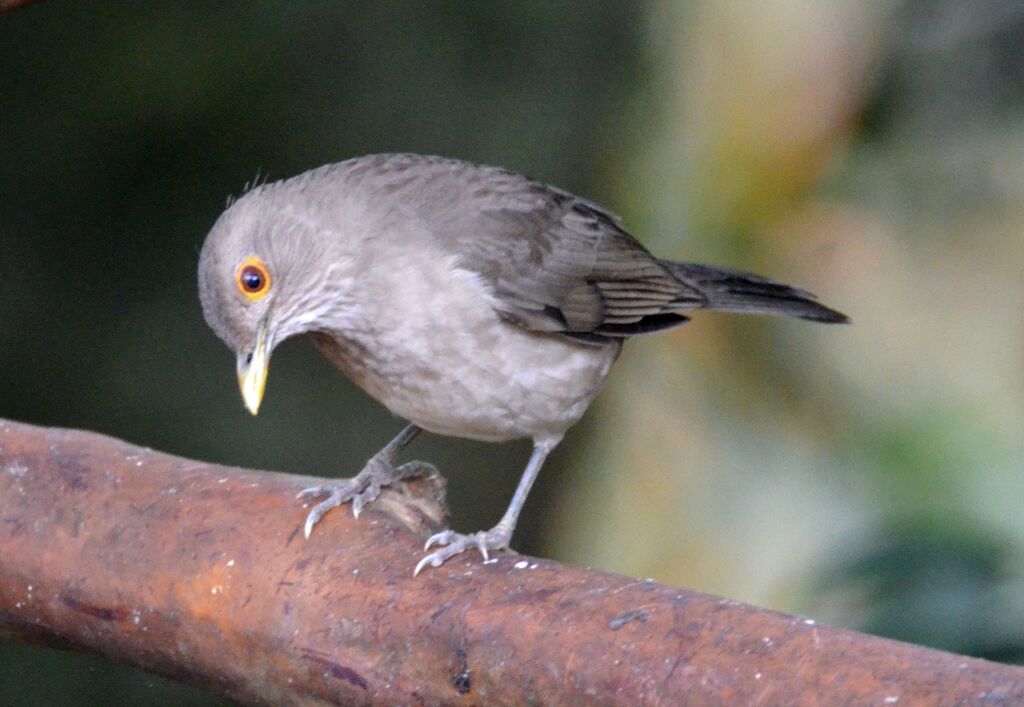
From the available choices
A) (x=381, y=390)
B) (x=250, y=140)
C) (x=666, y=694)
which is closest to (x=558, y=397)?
(x=381, y=390)

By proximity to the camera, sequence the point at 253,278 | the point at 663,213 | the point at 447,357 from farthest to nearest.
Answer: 1. the point at 663,213
2. the point at 447,357
3. the point at 253,278

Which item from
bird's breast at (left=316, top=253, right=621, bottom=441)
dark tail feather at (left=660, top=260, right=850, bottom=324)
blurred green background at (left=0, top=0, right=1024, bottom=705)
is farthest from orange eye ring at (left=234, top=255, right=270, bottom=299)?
blurred green background at (left=0, top=0, right=1024, bottom=705)

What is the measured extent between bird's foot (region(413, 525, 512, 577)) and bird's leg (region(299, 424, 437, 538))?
25 centimetres

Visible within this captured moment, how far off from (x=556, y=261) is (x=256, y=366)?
1046 mm

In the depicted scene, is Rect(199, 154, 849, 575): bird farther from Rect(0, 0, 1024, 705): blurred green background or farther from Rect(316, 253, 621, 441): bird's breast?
Rect(0, 0, 1024, 705): blurred green background

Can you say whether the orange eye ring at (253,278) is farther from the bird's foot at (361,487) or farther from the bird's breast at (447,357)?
the bird's foot at (361,487)

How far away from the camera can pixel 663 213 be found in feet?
21.0

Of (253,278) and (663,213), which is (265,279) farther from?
(663,213)

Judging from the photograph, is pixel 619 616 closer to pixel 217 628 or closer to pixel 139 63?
pixel 217 628

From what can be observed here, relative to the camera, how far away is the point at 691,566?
21.0 ft

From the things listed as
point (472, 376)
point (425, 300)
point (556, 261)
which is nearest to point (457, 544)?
point (472, 376)

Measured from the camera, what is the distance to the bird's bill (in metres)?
3.44

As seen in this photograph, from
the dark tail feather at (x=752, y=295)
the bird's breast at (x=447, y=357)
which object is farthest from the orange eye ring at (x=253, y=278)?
the dark tail feather at (x=752, y=295)

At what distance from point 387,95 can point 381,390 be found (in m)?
3.34
